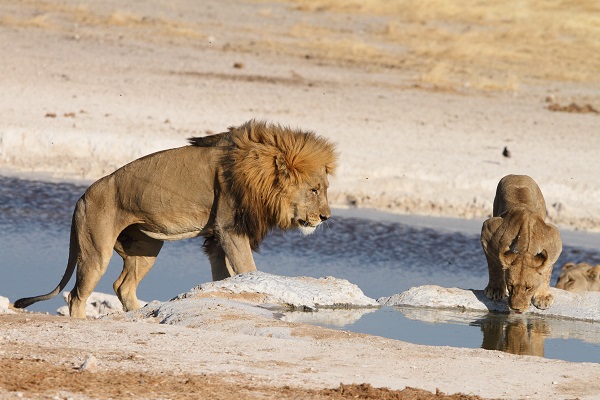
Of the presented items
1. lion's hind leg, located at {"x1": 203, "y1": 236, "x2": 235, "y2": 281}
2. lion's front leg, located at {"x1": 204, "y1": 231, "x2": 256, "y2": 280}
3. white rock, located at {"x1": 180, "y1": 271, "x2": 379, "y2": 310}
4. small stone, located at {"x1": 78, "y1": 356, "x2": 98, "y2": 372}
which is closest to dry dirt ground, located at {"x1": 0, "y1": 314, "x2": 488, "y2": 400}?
small stone, located at {"x1": 78, "y1": 356, "x2": 98, "y2": 372}

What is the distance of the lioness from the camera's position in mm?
10664

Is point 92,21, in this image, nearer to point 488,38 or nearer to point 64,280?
point 488,38

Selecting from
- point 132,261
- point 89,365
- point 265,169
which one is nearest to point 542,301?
point 265,169

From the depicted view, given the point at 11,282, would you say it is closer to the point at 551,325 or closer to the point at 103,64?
the point at 551,325

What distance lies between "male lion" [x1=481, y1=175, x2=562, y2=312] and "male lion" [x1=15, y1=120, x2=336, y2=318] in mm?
Answer: 1324

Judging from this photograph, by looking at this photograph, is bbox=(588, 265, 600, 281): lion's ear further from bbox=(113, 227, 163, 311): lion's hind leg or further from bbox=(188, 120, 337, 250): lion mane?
bbox=(113, 227, 163, 311): lion's hind leg

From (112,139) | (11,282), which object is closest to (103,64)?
(112,139)

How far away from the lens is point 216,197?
8.76 metres

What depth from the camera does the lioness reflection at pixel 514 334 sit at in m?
8.25

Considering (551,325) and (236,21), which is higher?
(236,21)

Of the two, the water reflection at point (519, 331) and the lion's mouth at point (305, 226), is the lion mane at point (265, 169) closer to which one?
the lion's mouth at point (305, 226)

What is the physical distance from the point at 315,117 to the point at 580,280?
8.27m

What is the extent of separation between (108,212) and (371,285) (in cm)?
282

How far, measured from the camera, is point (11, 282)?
35.4ft
